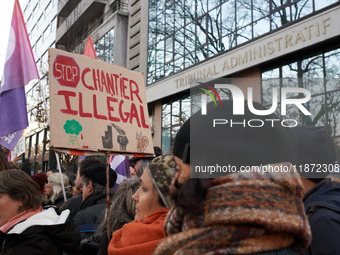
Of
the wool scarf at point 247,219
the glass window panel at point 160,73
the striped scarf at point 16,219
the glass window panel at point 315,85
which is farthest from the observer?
the glass window panel at point 160,73

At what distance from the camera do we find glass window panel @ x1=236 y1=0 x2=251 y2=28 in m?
10.6

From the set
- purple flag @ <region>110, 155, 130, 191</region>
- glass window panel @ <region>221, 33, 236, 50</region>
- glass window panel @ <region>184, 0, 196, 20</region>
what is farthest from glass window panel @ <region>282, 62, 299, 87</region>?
purple flag @ <region>110, 155, 130, 191</region>

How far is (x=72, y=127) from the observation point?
2.95 meters

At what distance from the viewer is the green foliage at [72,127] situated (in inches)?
115

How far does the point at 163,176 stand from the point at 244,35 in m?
9.55

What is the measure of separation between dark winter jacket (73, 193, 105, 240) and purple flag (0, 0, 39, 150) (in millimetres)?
2023

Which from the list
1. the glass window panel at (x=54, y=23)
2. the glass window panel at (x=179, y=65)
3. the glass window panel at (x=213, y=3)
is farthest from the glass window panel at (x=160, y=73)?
the glass window panel at (x=54, y=23)

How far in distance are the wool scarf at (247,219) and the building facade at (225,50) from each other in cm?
797

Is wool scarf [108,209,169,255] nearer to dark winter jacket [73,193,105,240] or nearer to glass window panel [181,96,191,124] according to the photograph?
dark winter jacket [73,193,105,240]

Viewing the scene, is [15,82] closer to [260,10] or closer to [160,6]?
[260,10]

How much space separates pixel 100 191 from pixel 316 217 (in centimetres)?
248

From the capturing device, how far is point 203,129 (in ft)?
4.01

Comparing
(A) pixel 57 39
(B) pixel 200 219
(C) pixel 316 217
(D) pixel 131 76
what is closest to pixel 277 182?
(B) pixel 200 219

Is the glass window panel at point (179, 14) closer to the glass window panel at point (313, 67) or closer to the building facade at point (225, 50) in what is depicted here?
the building facade at point (225, 50)
